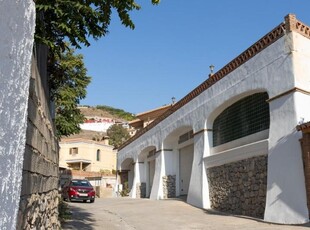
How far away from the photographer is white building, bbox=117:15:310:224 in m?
12.0

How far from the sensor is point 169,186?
23969 millimetres

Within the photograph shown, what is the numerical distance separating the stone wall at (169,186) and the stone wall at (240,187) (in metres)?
6.47

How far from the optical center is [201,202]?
17.9 metres

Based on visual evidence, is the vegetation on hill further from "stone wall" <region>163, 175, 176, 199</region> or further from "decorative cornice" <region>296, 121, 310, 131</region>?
"decorative cornice" <region>296, 121, 310, 131</region>

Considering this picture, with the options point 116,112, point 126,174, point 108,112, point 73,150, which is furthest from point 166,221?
point 116,112

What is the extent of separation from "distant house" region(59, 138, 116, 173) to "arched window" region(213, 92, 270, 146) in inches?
1500

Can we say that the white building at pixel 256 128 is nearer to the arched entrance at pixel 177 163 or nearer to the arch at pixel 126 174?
the arched entrance at pixel 177 163

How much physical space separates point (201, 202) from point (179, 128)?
552cm

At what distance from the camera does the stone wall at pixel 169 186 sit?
78.4 ft

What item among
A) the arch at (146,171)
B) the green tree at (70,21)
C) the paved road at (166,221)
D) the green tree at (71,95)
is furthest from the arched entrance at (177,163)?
the green tree at (70,21)

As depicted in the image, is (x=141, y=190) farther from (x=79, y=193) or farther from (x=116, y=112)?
(x=116, y=112)

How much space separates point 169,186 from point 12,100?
2218 centimetres

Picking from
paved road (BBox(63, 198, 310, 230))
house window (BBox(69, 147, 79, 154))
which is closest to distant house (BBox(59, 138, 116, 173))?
house window (BBox(69, 147, 79, 154))

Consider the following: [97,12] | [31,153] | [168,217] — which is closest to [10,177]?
[31,153]
